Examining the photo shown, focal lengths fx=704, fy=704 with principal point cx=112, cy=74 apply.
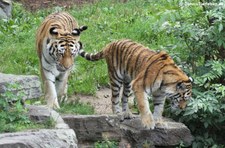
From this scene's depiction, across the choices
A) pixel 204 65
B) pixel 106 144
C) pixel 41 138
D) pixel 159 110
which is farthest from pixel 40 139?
pixel 204 65

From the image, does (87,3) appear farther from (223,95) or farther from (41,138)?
(41,138)

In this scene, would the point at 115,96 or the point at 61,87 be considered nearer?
the point at 115,96

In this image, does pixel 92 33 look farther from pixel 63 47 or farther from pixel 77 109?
pixel 77 109

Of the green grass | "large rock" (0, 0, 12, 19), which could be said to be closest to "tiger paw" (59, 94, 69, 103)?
the green grass

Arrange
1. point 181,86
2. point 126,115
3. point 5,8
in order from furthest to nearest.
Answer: point 5,8
point 126,115
point 181,86

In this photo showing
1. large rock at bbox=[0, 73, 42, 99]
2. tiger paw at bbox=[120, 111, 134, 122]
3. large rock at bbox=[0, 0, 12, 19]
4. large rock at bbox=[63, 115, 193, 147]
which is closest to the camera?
large rock at bbox=[0, 73, 42, 99]

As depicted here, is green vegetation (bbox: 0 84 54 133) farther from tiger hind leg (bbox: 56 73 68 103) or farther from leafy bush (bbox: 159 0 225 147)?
tiger hind leg (bbox: 56 73 68 103)

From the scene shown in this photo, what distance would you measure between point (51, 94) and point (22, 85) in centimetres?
186

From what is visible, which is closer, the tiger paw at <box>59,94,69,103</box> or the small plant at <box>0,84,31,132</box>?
the small plant at <box>0,84,31,132</box>

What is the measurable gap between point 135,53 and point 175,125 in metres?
1.06

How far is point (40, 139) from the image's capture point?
22.3 ft

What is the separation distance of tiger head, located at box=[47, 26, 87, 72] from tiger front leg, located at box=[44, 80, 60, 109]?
0.25m

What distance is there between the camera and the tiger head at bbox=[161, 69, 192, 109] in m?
8.49

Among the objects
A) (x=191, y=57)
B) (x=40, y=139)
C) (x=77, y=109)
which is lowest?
(x=77, y=109)
